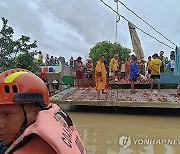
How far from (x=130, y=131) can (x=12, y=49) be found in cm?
764

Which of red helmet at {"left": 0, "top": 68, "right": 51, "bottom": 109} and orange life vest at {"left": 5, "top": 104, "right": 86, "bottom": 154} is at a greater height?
red helmet at {"left": 0, "top": 68, "right": 51, "bottom": 109}

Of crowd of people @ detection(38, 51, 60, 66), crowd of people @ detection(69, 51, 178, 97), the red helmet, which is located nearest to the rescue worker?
the red helmet

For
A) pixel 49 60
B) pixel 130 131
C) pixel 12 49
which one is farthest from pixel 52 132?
pixel 49 60

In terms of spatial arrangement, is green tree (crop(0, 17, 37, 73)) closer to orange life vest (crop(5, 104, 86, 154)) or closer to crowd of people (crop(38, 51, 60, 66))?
crowd of people (crop(38, 51, 60, 66))

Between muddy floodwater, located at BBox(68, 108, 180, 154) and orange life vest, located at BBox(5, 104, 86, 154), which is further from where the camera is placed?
muddy floodwater, located at BBox(68, 108, 180, 154)

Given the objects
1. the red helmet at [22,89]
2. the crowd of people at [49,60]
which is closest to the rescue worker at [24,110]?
the red helmet at [22,89]

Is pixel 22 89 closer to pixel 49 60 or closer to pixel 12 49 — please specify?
pixel 12 49

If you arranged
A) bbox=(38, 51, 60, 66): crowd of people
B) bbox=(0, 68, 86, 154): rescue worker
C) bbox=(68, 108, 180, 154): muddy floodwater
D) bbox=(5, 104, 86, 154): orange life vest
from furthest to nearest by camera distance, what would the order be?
bbox=(38, 51, 60, 66): crowd of people < bbox=(68, 108, 180, 154): muddy floodwater < bbox=(0, 68, 86, 154): rescue worker < bbox=(5, 104, 86, 154): orange life vest

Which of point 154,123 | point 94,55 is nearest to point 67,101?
point 154,123

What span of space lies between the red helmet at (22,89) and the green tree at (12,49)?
11518mm

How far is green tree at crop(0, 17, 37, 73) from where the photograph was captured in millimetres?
12867

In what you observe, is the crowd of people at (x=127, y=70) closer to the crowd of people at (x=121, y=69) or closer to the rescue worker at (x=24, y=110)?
the crowd of people at (x=121, y=69)

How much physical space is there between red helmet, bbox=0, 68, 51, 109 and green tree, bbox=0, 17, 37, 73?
37.8ft

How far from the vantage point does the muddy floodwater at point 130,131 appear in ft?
18.2
